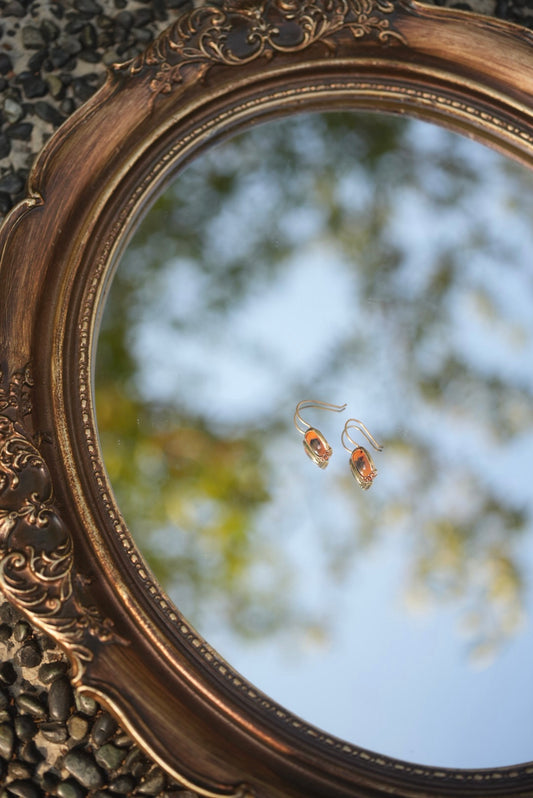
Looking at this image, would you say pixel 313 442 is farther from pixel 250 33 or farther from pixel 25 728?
pixel 250 33

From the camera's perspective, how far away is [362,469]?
2.82ft

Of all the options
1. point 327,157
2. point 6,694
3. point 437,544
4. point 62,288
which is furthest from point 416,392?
point 6,694

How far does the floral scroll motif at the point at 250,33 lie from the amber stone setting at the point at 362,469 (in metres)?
0.51

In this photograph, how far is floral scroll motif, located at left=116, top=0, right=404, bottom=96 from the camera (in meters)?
0.95

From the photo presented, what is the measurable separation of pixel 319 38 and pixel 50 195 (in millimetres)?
402

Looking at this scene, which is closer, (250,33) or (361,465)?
(361,465)

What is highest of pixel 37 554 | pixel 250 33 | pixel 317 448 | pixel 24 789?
pixel 250 33

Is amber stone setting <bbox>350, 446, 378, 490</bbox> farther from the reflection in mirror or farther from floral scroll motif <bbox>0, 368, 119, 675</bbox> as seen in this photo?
floral scroll motif <bbox>0, 368, 119, 675</bbox>

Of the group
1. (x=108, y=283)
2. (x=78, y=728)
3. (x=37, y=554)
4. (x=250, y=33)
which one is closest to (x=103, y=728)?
(x=78, y=728)

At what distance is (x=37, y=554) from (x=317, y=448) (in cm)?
32

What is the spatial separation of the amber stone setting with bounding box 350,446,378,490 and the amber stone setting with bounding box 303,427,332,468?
1.1 inches

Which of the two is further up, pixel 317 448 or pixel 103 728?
pixel 317 448

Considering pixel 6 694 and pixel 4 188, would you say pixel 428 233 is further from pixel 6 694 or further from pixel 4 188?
pixel 6 694

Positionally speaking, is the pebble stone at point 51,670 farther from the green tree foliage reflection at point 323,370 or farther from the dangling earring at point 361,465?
the dangling earring at point 361,465
